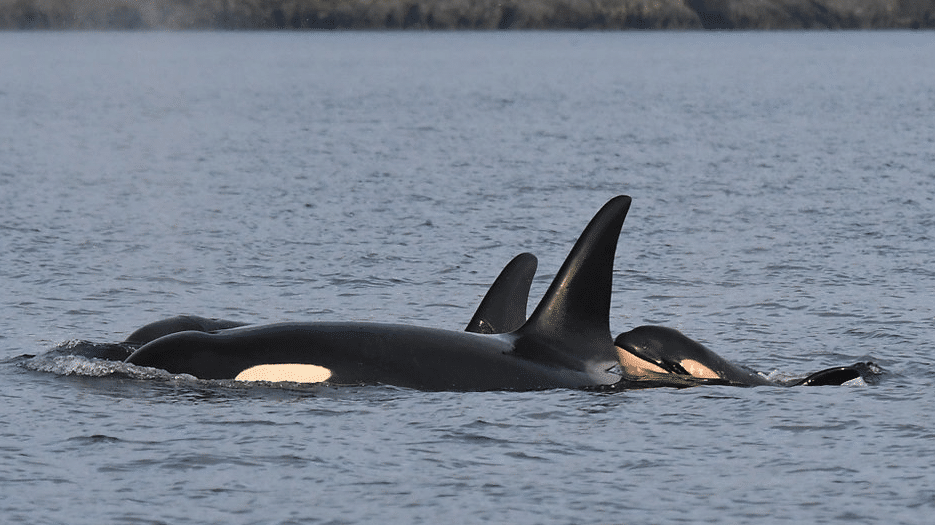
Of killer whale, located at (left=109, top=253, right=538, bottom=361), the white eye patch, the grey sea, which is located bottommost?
the grey sea

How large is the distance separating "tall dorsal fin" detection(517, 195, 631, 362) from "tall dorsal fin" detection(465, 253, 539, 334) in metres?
0.89

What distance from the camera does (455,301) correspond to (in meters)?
21.1

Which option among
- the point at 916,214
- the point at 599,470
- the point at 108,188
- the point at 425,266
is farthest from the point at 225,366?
the point at 108,188

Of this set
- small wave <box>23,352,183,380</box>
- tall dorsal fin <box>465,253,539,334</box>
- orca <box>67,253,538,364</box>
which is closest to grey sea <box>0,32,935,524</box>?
small wave <box>23,352,183,380</box>

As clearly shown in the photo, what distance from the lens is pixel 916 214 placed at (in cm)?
3111

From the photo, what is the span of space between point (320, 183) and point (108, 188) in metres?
5.19

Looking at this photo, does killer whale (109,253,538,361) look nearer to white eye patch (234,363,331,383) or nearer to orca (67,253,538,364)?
orca (67,253,538,364)

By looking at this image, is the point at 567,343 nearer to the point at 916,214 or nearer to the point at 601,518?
the point at 601,518

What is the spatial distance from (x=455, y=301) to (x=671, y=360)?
6.52m

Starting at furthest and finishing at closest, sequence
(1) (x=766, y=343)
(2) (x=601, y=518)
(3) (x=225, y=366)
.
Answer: (1) (x=766, y=343), (3) (x=225, y=366), (2) (x=601, y=518)

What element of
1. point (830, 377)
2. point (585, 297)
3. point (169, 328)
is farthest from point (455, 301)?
point (830, 377)

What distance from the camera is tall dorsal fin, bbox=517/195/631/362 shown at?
14367mm

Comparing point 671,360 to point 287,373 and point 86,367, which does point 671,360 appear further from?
point 86,367

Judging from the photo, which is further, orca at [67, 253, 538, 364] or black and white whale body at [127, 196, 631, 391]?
orca at [67, 253, 538, 364]
